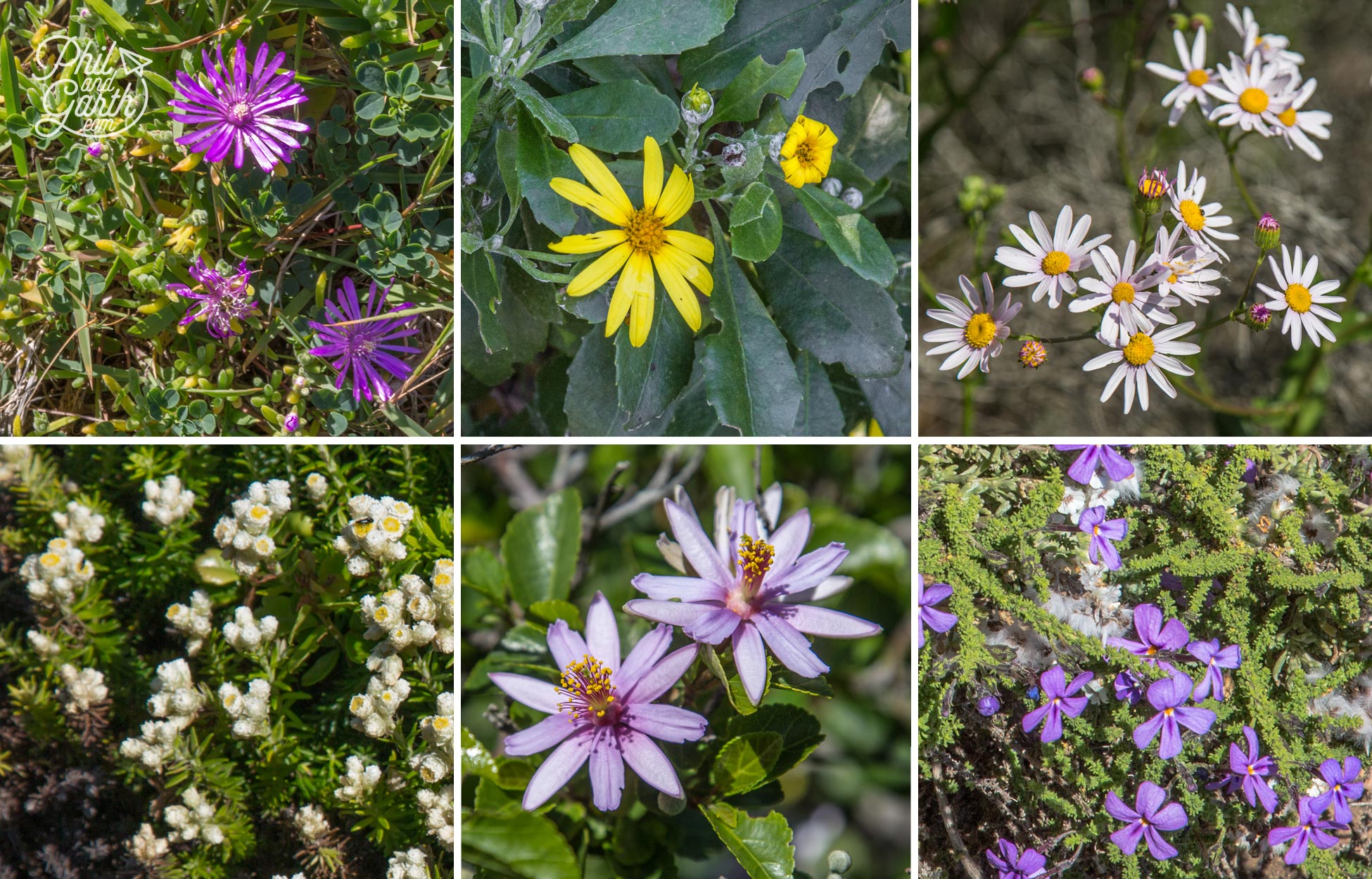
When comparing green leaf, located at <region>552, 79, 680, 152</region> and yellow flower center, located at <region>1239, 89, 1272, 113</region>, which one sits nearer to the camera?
green leaf, located at <region>552, 79, 680, 152</region>

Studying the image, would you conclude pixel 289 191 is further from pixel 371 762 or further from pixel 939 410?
pixel 939 410

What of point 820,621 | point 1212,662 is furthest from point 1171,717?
point 820,621

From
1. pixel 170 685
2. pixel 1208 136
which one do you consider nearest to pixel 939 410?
pixel 1208 136

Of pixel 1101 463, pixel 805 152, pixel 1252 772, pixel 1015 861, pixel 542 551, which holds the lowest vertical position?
pixel 1015 861

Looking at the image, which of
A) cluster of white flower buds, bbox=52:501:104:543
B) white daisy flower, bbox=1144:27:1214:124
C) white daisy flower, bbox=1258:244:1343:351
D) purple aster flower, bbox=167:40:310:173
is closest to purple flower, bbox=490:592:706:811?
cluster of white flower buds, bbox=52:501:104:543

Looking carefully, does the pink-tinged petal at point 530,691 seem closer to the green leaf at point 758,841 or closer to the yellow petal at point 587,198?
the green leaf at point 758,841

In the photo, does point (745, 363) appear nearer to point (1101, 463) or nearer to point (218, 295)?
point (1101, 463)

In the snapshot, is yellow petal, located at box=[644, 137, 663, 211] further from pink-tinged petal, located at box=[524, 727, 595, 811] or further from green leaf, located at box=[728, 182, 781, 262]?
pink-tinged petal, located at box=[524, 727, 595, 811]
